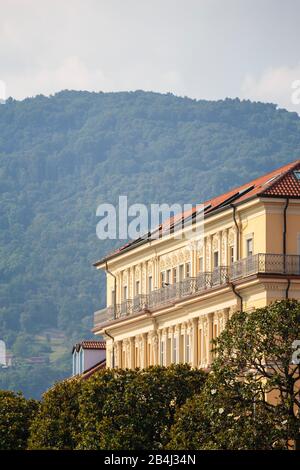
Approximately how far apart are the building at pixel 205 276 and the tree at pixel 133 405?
8788 mm

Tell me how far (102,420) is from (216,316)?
19423mm

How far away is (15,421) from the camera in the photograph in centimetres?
10962

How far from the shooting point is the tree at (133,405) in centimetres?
9362

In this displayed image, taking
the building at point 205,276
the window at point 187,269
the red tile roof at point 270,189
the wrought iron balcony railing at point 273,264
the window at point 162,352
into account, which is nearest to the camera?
the wrought iron balcony railing at point 273,264

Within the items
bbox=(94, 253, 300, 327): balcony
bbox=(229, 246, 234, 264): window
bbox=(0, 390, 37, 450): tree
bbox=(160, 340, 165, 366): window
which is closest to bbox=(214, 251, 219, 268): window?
bbox=(94, 253, 300, 327): balcony

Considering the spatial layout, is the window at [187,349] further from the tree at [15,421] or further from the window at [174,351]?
the tree at [15,421]

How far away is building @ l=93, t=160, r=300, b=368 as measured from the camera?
345 ft

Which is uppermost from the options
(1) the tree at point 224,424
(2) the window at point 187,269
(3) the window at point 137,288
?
(3) the window at point 137,288

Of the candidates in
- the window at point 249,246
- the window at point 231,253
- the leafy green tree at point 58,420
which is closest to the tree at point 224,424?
the leafy green tree at point 58,420

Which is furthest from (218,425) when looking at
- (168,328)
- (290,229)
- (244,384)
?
(168,328)

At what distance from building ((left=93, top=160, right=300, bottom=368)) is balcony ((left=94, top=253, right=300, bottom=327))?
0.06 metres

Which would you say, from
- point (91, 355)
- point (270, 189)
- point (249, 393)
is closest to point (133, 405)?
point (249, 393)
